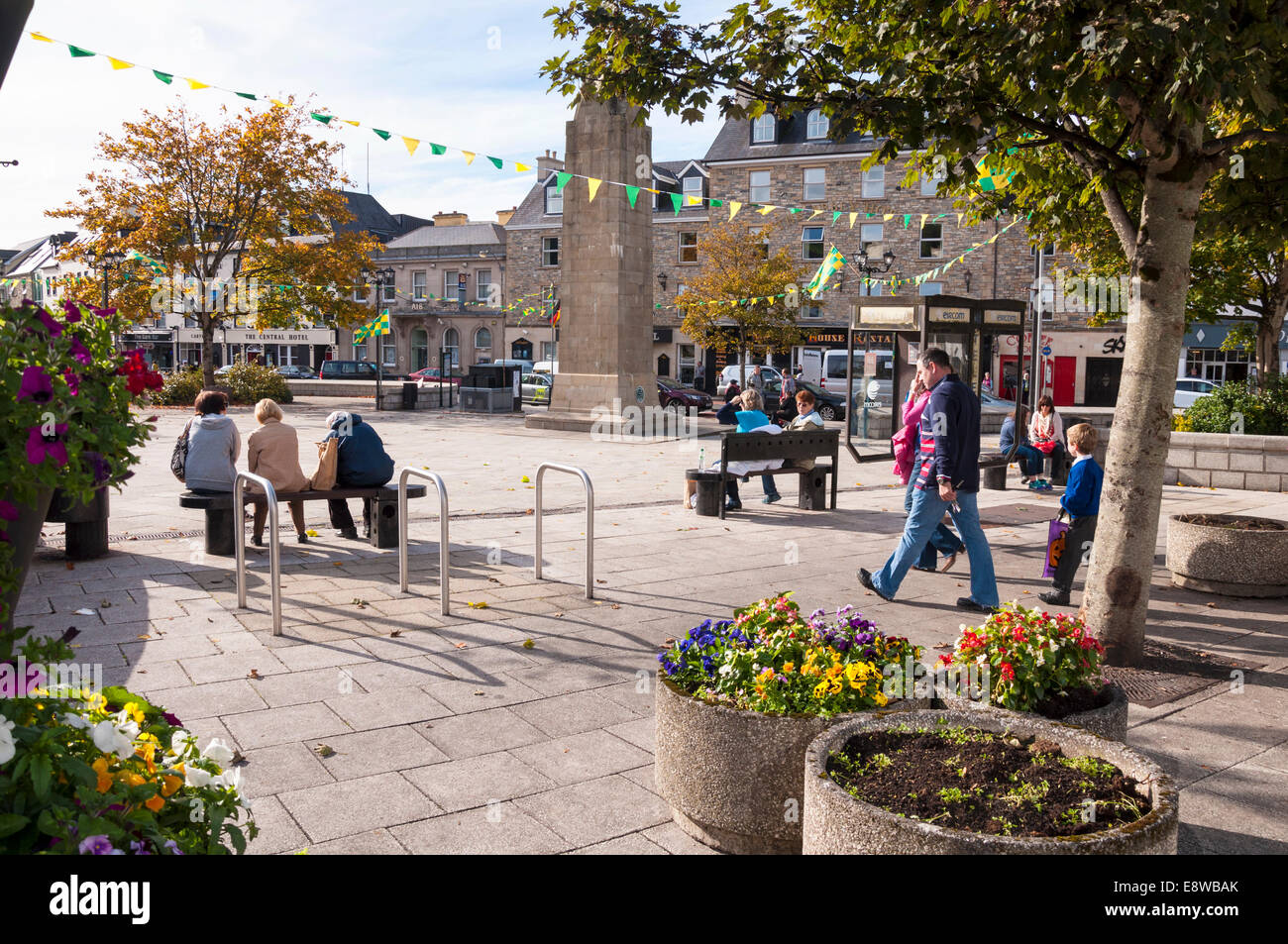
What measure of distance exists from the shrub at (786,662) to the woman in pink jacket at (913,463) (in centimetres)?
458

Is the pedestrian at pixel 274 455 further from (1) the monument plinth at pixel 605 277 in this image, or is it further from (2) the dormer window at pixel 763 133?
(2) the dormer window at pixel 763 133

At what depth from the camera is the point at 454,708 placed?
5.30 metres

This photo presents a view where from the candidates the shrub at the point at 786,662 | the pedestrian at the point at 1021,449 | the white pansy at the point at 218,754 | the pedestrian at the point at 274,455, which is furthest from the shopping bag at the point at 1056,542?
the pedestrian at the point at 1021,449

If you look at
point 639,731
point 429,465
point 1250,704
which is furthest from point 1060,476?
point 639,731

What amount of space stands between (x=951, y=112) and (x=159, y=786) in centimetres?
564

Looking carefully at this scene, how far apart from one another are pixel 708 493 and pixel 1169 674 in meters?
6.37

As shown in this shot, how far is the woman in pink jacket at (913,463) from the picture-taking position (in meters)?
8.74

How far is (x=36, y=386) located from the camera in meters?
2.08

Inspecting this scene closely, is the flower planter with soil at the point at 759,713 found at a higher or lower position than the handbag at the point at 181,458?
lower

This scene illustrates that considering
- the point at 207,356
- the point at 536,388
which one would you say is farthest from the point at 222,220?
the point at 536,388

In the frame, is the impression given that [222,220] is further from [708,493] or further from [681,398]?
[708,493]

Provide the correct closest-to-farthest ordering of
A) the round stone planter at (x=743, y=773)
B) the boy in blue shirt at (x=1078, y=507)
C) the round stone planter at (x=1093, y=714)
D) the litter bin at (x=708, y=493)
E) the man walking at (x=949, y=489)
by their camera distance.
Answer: the round stone planter at (x=743, y=773) < the round stone planter at (x=1093, y=714) < the man walking at (x=949, y=489) < the boy in blue shirt at (x=1078, y=507) < the litter bin at (x=708, y=493)

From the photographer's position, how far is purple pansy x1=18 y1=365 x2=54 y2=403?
2.07 metres
